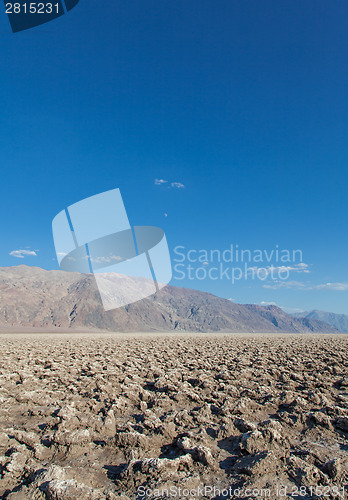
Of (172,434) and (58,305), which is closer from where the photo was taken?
(172,434)

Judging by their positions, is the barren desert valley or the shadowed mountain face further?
the shadowed mountain face

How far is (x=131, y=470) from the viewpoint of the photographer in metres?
2.43

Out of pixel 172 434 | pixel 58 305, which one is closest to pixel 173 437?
pixel 172 434

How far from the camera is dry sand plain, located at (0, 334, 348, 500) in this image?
7.33 feet

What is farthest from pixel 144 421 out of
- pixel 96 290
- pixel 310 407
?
pixel 96 290

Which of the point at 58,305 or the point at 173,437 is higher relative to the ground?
the point at 58,305

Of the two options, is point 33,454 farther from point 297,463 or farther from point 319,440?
point 319,440

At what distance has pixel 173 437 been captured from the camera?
3.25 meters

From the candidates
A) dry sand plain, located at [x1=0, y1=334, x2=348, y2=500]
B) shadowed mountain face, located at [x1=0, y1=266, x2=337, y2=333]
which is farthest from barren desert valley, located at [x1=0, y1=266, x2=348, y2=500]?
shadowed mountain face, located at [x1=0, y1=266, x2=337, y2=333]

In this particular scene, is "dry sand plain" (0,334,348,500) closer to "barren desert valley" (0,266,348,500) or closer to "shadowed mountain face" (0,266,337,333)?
"barren desert valley" (0,266,348,500)

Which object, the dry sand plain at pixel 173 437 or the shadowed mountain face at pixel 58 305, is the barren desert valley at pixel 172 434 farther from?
the shadowed mountain face at pixel 58 305

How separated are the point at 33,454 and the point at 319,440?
3.17m

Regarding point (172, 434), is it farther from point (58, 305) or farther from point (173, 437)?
point (58, 305)

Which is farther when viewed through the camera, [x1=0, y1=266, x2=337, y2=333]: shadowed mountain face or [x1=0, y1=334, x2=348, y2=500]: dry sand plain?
[x1=0, y1=266, x2=337, y2=333]: shadowed mountain face
